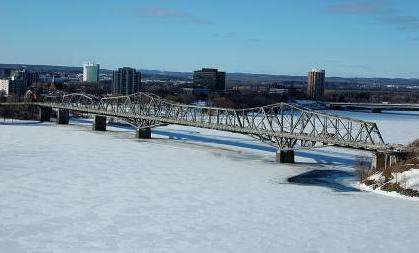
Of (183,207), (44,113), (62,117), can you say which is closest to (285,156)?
(183,207)

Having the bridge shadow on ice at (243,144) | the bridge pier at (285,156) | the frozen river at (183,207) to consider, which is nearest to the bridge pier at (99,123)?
the bridge shadow on ice at (243,144)

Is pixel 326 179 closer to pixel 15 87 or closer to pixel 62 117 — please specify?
pixel 62 117

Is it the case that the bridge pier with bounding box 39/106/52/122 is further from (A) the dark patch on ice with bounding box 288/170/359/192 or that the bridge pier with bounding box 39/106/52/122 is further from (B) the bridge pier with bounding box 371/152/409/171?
(B) the bridge pier with bounding box 371/152/409/171

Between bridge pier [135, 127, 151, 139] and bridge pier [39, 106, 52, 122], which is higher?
bridge pier [39, 106, 52, 122]

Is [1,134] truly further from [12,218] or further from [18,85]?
[18,85]

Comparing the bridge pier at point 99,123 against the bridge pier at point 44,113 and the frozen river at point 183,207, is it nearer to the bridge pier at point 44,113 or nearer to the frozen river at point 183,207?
the bridge pier at point 44,113

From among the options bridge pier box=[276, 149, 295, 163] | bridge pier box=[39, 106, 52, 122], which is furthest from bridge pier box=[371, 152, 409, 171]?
bridge pier box=[39, 106, 52, 122]

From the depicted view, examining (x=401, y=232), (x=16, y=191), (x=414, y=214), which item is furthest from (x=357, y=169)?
(x=16, y=191)
